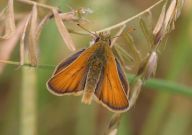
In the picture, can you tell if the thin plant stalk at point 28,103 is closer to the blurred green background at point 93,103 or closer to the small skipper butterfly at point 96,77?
the blurred green background at point 93,103

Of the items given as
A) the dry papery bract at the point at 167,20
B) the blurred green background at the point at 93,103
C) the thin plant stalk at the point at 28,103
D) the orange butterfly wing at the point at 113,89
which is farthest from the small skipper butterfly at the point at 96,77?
the blurred green background at the point at 93,103

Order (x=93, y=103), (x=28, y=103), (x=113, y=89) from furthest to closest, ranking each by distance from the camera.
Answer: (x=93, y=103)
(x=28, y=103)
(x=113, y=89)

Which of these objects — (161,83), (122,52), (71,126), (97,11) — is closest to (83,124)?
(71,126)

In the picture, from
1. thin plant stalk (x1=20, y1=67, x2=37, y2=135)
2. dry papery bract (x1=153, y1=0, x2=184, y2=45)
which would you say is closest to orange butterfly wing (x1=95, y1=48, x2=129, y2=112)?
dry papery bract (x1=153, y1=0, x2=184, y2=45)

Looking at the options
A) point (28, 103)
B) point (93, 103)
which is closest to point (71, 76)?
point (28, 103)

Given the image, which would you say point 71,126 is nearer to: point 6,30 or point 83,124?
point 83,124

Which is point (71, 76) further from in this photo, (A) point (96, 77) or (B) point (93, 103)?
(B) point (93, 103)

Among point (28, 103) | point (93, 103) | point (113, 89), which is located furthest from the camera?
point (93, 103)
